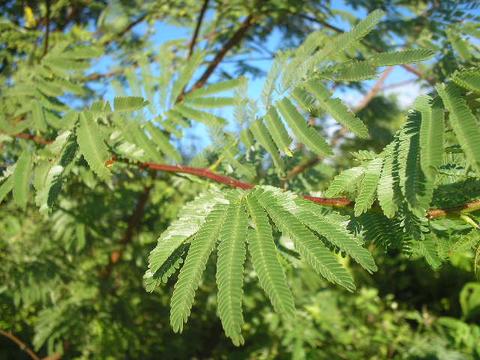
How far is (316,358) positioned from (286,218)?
2.61m

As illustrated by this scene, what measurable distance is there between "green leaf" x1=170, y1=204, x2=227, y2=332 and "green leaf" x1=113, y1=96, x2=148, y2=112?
18.1 inches

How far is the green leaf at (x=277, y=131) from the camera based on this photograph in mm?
1159

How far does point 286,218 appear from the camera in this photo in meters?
0.87

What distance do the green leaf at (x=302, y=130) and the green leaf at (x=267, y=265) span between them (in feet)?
0.77

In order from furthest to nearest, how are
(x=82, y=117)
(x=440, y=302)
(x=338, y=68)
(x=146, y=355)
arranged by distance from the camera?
(x=440, y=302), (x=146, y=355), (x=82, y=117), (x=338, y=68)

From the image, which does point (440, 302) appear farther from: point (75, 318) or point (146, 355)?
point (75, 318)

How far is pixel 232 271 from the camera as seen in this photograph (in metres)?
0.80

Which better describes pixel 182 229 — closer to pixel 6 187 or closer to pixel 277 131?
pixel 277 131

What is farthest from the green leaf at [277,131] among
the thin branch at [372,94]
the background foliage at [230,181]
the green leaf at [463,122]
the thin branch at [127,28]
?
the thin branch at [372,94]

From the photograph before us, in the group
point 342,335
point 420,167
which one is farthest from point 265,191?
point 342,335

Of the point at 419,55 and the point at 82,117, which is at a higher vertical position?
the point at 419,55

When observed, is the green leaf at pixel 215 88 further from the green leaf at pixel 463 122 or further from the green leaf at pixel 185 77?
the green leaf at pixel 463 122

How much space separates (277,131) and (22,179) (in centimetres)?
75

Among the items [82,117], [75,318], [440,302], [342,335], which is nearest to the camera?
[82,117]
